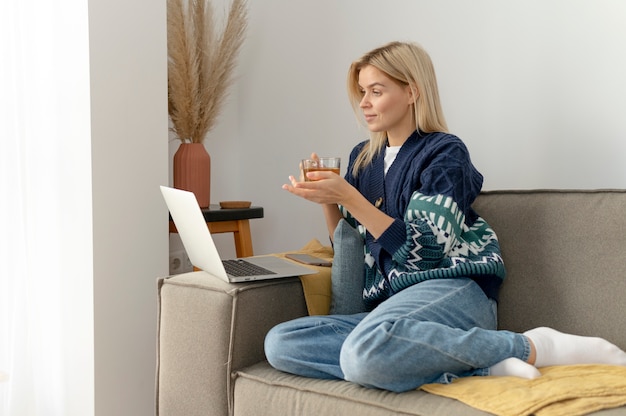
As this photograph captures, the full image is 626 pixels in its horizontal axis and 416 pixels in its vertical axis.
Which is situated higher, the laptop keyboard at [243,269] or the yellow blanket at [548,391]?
the laptop keyboard at [243,269]

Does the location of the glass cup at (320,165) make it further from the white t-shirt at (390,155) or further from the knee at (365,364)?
the knee at (365,364)

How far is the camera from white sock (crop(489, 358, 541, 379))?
1468 millimetres

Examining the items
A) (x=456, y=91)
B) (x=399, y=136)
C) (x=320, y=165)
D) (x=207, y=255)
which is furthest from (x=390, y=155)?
(x=207, y=255)

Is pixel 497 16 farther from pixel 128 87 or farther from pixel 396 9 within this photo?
pixel 128 87

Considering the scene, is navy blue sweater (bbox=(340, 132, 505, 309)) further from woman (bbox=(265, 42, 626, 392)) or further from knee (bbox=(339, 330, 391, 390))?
knee (bbox=(339, 330, 391, 390))

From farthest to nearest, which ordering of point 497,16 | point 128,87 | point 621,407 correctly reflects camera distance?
point 497,16, point 128,87, point 621,407

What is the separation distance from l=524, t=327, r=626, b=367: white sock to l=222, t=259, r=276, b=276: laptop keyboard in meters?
0.64

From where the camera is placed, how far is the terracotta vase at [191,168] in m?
2.47

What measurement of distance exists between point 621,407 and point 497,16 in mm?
1337

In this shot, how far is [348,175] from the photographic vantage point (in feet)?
7.07

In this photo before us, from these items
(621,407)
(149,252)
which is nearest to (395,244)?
(621,407)

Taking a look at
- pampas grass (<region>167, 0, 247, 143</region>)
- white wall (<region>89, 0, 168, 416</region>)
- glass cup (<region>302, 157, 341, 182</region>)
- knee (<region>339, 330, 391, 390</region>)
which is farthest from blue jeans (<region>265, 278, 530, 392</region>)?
pampas grass (<region>167, 0, 247, 143</region>)

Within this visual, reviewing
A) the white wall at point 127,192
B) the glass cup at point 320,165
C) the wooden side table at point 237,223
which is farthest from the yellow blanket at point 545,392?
the wooden side table at point 237,223

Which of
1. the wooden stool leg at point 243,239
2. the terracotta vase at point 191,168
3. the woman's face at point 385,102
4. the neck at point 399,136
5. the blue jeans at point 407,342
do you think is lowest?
the blue jeans at point 407,342
